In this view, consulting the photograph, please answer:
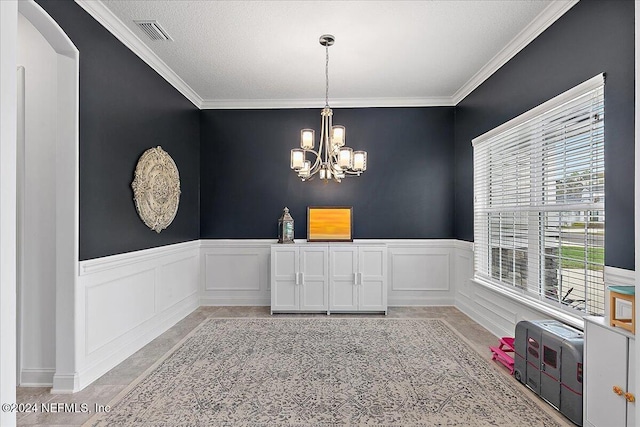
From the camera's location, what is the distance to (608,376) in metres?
1.96

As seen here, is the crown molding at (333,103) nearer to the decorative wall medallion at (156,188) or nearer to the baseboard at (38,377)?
the decorative wall medallion at (156,188)

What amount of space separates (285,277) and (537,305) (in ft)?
9.51

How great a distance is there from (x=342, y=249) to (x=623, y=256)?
3.06 meters

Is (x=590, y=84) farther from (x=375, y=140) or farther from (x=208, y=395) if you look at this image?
(x=208, y=395)

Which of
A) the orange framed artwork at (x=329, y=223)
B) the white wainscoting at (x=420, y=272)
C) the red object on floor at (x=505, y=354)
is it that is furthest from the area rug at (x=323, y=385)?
the orange framed artwork at (x=329, y=223)

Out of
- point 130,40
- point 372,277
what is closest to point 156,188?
point 130,40

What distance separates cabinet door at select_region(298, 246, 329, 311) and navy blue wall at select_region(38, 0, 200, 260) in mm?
1691

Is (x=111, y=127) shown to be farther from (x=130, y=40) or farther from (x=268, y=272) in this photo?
(x=268, y=272)

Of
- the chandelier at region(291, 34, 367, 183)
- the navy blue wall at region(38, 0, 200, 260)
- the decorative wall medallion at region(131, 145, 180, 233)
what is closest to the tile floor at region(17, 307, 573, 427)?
the navy blue wall at region(38, 0, 200, 260)

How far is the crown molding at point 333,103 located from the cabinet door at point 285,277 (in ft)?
6.84

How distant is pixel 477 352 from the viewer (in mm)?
3451

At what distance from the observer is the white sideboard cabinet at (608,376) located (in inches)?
72.5

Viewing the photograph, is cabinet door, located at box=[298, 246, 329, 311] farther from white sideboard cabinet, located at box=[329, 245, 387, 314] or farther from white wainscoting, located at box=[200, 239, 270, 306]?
white wainscoting, located at box=[200, 239, 270, 306]

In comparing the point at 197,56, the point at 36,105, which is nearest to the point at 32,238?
the point at 36,105
